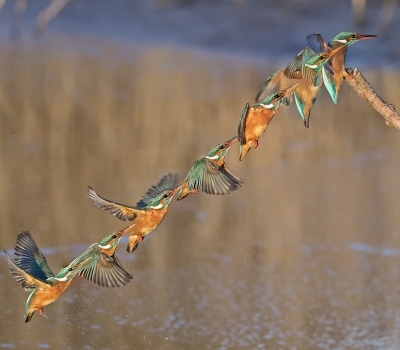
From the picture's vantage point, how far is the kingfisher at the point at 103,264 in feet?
3.66

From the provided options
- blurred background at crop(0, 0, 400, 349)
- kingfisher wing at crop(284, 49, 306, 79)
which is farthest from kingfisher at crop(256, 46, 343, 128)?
blurred background at crop(0, 0, 400, 349)

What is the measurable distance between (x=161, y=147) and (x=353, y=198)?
1.32 m

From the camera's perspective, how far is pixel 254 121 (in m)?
1.19

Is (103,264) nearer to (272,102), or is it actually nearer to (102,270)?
(102,270)

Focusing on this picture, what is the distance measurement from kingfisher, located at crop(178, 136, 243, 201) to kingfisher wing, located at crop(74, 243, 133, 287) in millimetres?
143

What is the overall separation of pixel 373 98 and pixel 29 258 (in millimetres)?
630

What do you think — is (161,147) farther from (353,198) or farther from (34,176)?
(353,198)

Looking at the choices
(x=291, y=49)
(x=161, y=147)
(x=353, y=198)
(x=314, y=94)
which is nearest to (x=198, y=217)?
(x=353, y=198)

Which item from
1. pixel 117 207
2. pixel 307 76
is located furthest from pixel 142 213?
pixel 307 76

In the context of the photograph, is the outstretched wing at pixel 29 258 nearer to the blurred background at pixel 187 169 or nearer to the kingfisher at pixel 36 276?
the kingfisher at pixel 36 276

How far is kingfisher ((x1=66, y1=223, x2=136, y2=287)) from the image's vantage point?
1.12 meters

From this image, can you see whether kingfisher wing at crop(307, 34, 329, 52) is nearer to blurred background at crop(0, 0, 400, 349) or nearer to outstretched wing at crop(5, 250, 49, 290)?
outstretched wing at crop(5, 250, 49, 290)

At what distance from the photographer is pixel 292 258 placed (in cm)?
330

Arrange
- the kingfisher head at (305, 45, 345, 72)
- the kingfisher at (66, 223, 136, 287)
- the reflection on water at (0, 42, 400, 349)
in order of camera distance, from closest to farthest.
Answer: the kingfisher at (66, 223, 136, 287) → the kingfisher head at (305, 45, 345, 72) → the reflection on water at (0, 42, 400, 349)
